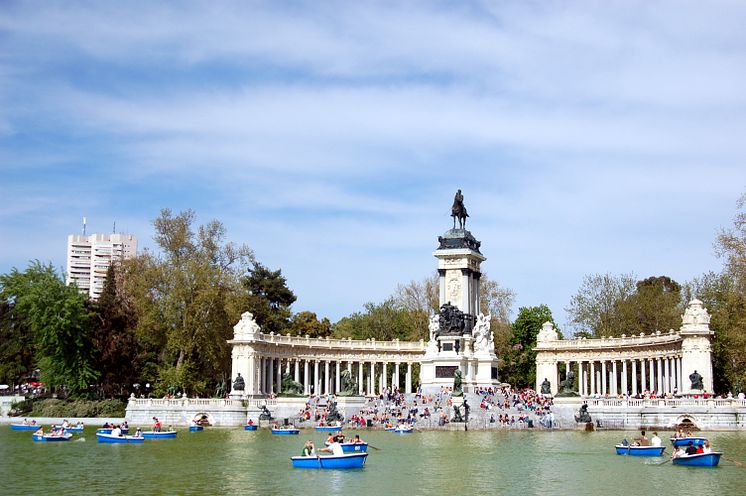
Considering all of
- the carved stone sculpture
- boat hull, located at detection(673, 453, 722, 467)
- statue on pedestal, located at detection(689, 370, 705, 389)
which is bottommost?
boat hull, located at detection(673, 453, 722, 467)

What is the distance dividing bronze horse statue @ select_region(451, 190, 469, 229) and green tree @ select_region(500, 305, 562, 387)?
1721cm

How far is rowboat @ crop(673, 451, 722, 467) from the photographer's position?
38.5 m

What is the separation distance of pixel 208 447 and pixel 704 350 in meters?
39.0

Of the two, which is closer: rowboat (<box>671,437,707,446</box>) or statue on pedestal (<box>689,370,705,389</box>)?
rowboat (<box>671,437,707,446</box>)

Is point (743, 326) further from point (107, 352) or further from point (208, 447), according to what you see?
point (107, 352)

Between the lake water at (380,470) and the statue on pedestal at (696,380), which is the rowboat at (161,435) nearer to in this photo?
the lake water at (380,470)

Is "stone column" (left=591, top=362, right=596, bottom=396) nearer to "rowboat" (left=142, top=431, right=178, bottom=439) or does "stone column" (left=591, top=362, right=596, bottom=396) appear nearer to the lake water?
the lake water

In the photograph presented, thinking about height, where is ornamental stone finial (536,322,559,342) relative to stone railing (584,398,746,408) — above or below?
above

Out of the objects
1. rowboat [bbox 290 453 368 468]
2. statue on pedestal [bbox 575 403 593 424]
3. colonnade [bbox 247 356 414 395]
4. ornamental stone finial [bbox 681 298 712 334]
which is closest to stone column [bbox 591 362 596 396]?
colonnade [bbox 247 356 414 395]

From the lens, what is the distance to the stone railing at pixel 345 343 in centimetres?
8594

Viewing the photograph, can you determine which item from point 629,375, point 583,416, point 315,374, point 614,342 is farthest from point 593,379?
point 583,416

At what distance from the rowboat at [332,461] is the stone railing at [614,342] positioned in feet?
135

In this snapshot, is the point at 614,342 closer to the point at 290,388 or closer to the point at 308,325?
the point at 290,388

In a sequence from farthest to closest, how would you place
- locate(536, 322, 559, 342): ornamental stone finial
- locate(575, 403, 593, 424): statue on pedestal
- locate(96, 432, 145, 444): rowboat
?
locate(536, 322, 559, 342): ornamental stone finial
locate(575, 403, 593, 424): statue on pedestal
locate(96, 432, 145, 444): rowboat
